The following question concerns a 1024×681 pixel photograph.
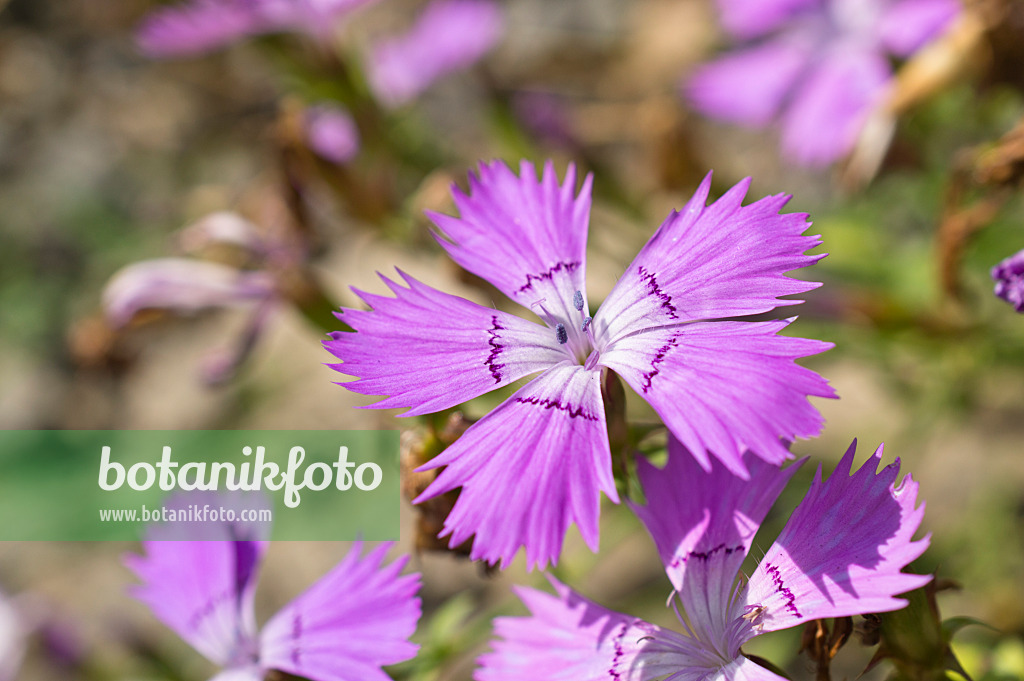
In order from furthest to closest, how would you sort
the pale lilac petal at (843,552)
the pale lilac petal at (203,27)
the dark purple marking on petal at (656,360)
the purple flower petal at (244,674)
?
the pale lilac petal at (203,27)
the purple flower petal at (244,674)
the dark purple marking on petal at (656,360)
the pale lilac petal at (843,552)

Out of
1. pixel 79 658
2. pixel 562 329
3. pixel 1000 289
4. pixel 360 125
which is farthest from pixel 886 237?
pixel 79 658

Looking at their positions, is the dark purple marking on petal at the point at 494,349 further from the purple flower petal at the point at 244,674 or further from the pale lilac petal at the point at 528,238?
the purple flower petal at the point at 244,674

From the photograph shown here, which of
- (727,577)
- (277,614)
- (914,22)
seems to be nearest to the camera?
(727,577)

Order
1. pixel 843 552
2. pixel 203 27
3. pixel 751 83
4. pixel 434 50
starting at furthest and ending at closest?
1. pixel 434 50
2. pixel 751 83
3. pixel 203 27
4. pixel 843 552

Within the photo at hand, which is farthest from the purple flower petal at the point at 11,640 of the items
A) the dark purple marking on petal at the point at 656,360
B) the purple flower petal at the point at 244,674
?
the dark purple marking on petal at the point at 656,360

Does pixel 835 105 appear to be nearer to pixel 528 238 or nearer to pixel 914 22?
pixel 914 22

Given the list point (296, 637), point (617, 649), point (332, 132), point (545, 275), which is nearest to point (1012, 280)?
point (545, 275)
